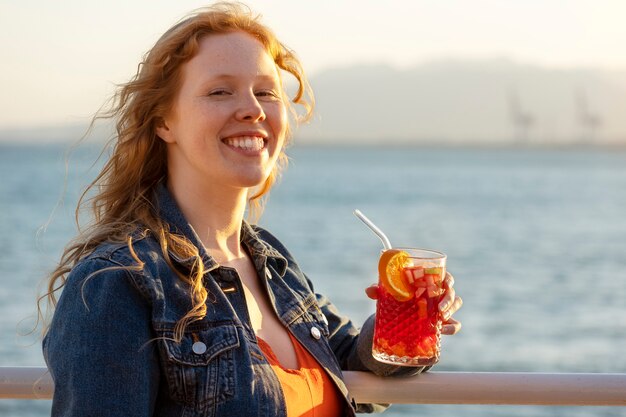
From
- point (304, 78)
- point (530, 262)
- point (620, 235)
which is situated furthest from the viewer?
point (620, 235)

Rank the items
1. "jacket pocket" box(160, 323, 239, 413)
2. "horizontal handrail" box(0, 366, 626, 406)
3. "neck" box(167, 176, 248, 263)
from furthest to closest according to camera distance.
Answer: "neck" box(167, 176, 248, 263), "horizontal handrail" box(0, 366, 626, 406), "jacket pocket" box(160, 323, 239, 413)

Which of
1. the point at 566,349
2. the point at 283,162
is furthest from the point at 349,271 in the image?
the point at 283,162

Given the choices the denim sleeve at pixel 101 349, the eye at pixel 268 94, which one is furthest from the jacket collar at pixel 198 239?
the eye at pixel 268 94

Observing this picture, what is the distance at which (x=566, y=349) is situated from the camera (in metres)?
12.5

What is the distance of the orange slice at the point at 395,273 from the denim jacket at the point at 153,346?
18 cm

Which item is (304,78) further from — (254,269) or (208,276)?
(208,276)

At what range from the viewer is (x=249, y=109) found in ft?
7.09

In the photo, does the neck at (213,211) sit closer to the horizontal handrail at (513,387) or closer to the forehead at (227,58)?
the forehead at (227,58)

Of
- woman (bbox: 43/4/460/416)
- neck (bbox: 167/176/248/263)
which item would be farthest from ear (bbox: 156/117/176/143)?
neck (bbox: 167/176/248/263)

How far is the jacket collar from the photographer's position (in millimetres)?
2114

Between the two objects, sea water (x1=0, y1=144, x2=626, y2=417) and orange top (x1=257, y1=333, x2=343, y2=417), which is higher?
orange top (x1=257, y1=333, x2=343, y2=417)

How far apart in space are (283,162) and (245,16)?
0.64m

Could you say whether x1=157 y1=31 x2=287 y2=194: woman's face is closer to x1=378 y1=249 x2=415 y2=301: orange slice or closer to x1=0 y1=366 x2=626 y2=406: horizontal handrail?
x1=378 y1=249 x2=415 y2=301: orange slice

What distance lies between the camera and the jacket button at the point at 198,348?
193cm
